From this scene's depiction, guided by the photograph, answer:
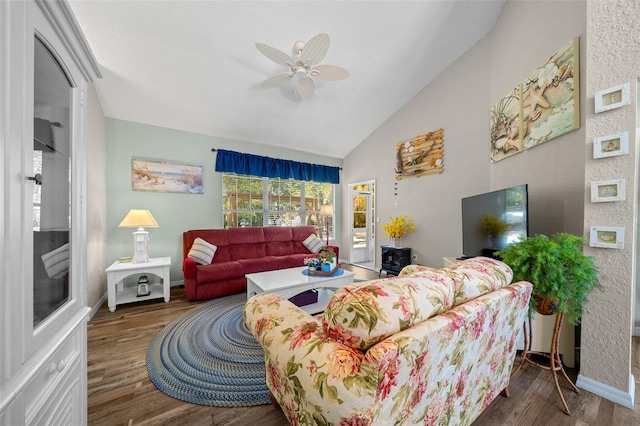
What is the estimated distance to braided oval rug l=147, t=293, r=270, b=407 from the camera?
1.54 meters

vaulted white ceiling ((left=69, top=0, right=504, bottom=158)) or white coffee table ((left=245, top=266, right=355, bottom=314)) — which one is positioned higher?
vaulted white ceiling ((left=69, top=0, right=504, bottom=158))

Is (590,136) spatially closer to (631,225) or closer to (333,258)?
(631,225)

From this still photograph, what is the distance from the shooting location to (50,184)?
0.81 meters

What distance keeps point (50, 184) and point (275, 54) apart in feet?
6.44

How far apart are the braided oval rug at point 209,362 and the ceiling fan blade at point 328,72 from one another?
267cm

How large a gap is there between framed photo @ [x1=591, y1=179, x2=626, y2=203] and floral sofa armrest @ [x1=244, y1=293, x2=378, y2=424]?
1.84 metres

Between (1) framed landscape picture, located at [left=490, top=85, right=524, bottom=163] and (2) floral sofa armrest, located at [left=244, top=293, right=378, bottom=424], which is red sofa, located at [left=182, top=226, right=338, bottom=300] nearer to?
(2) floral sofa armrest, located at [left=244, top=293, right=378, bottom=424]

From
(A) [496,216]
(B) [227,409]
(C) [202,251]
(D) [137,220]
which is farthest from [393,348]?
(D) [137,220]

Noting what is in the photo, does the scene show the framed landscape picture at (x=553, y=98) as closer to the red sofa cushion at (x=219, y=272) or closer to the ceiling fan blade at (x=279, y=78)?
the ceiling fan blade at (x=279, y=78)

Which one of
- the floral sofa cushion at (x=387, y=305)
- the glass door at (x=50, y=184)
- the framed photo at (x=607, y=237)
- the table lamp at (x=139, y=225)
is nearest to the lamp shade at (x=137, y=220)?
the table lamp at (x=139, y=225)

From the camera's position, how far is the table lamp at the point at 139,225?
2.96 metres

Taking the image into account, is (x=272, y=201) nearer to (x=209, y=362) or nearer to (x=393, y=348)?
(x=209, y=362)

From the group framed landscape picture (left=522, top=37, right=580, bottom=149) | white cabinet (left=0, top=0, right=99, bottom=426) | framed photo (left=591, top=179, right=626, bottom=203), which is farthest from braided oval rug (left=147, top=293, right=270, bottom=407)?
framed landscape picture (left=522, top=37, right=580, bottom=149)

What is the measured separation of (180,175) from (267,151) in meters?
1.61
